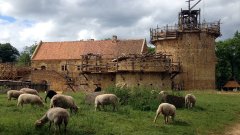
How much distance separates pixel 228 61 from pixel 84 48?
1148 inches

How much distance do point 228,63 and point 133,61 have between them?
37.7 meters

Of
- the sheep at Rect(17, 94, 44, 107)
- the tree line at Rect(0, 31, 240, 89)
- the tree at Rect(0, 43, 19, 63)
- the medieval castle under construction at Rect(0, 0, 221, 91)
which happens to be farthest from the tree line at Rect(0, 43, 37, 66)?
the sheep at Rect(17, 94, 44, 107)

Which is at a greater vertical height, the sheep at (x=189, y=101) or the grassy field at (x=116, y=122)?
the sheep at (x=189, y=101)

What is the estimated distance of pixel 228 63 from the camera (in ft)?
259

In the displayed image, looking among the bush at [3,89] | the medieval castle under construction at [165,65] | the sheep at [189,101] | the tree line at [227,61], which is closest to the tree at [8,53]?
the tree line at [227,61]

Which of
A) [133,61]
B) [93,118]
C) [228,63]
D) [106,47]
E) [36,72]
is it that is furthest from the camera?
[228,63]

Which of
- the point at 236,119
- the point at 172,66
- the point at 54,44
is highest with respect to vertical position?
the point at 54,44

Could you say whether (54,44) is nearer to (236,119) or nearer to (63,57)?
(63,57)

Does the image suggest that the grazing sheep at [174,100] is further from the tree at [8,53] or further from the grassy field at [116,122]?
the tree at [8,53]

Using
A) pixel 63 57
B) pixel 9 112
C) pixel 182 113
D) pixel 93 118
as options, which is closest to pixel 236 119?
pixel 182 113

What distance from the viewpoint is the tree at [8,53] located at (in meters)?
102

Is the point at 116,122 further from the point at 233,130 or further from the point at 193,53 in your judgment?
the point at 193,53

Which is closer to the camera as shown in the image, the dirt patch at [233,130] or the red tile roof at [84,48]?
the dirt patch at [233,130]

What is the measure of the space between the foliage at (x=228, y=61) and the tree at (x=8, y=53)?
172 feet
